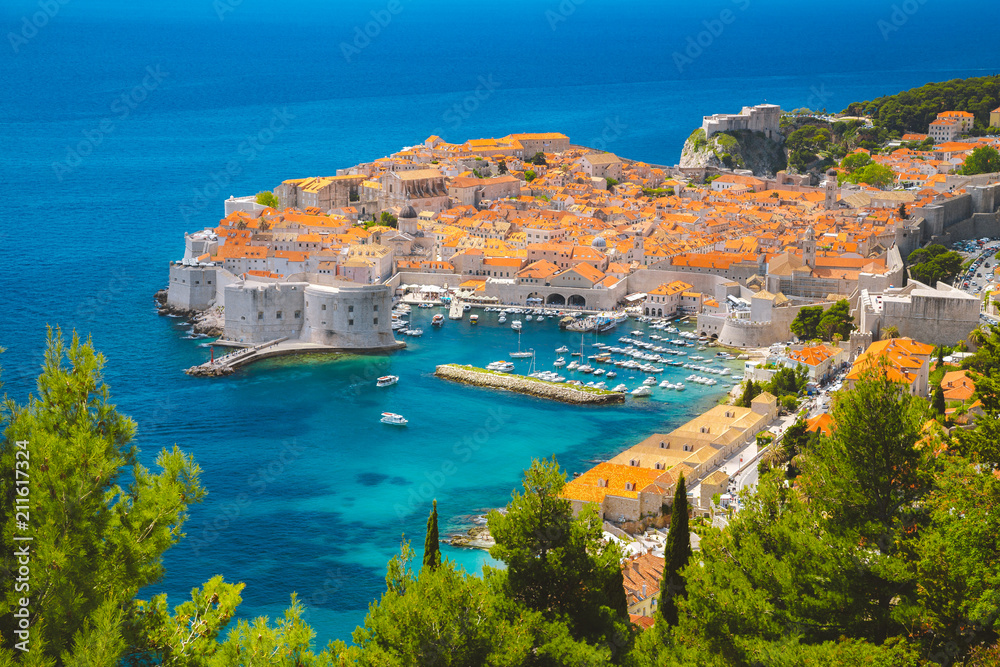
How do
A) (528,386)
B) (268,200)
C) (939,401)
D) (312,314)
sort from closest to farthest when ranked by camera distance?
(939,401)
(528,386)
(312,314)
(268,200)

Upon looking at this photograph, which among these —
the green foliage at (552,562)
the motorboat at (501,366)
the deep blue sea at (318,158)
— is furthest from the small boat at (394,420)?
the green foliage at (552,562)

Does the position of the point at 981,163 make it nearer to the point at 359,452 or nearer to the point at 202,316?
the point at 202,316

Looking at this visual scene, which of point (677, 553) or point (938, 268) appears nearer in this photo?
point (677, 553)

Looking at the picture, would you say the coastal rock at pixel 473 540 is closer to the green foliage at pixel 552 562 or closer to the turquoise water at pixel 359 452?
the turquoise water at pixel 359 452

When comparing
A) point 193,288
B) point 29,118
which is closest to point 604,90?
point 29,118

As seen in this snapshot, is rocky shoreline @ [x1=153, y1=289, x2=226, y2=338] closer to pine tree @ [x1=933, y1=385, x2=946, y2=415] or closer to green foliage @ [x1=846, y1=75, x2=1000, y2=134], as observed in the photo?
pine tree @ [x1=933, y1=385, x2=946, y2=415]

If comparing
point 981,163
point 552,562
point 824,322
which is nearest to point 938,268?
point 824,322

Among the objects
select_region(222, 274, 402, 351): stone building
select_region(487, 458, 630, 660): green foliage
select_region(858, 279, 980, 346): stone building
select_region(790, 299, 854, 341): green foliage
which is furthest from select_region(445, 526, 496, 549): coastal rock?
select_region(790, 299, 854, 341): green foliage

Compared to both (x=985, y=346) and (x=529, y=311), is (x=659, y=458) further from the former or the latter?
(x=529, y=311)
